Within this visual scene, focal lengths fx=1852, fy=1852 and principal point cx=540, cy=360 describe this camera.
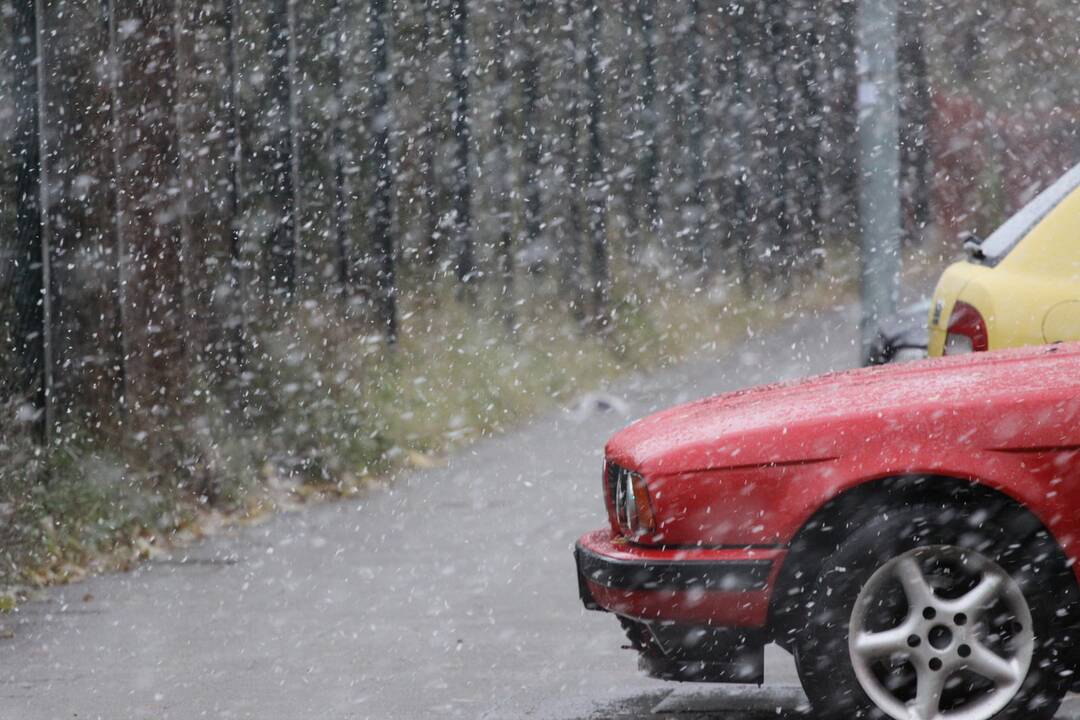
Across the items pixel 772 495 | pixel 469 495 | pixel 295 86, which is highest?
pixel 295 86

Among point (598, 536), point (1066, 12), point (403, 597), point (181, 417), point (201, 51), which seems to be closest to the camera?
point (598, 536)

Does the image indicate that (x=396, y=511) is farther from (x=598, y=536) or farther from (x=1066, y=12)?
(x=1066, y=12)

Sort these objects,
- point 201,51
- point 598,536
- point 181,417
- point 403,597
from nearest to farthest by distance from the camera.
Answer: point 598,536 < point 403,597 < point 181,417 < point 201,51

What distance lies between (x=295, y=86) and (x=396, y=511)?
4.59 meters

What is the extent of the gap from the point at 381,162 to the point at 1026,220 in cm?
865

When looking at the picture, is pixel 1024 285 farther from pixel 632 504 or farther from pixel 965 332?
pixel 632 504

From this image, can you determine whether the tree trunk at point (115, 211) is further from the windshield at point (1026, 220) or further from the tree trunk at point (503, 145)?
the tree trunk at point (503, 145)

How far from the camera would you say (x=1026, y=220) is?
25.9ft

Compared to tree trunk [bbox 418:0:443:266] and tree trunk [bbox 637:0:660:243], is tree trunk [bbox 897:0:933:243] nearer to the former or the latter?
tree trunk [bbox 637:0:660:243]

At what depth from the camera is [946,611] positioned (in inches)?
209

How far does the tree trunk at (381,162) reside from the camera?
1564 cm

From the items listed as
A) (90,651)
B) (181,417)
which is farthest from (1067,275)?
(181,417)

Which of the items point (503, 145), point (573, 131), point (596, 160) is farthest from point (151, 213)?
point (596, 160)

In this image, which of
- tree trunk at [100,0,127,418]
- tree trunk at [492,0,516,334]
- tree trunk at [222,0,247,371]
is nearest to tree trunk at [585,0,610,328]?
tree trunk at [492,0,516,334]
